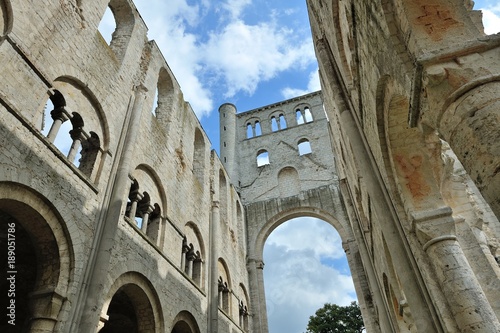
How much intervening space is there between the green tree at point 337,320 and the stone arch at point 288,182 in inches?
456

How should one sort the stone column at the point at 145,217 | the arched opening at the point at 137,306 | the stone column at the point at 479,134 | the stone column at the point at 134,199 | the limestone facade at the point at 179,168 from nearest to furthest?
the stone column at the point at 479,134, the limestone facade at the point at 179,168, the arched opening at the point at 137,306, the stone column at the point at 134,199, the stone column at the point at 145,217

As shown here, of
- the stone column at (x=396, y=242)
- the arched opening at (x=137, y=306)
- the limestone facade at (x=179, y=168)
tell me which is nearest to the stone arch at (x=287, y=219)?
the limestone facade at (x=179, y=168)

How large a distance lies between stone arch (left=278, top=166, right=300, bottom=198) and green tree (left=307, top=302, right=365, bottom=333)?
11582 mm

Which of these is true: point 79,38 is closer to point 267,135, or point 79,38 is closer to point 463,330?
point 463,330

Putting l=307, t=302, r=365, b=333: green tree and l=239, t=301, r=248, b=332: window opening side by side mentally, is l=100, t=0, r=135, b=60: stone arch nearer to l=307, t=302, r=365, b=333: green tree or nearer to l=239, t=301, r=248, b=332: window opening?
l=239, t=301, r=248, b=332: window opening

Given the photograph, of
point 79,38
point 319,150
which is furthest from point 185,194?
point 319,150

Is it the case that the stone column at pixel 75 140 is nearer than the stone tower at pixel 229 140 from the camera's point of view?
Yes

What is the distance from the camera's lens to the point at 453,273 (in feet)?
13.0

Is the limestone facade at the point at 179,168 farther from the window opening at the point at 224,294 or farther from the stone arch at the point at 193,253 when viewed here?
the window opening at the point at 224,294

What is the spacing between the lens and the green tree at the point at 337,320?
85.5 ft

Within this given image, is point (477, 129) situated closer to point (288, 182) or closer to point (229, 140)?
point (288, 182)

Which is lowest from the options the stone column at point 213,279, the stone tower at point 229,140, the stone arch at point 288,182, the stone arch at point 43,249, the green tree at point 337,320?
the stone arch at point 43,249

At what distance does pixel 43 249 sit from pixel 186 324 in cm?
539

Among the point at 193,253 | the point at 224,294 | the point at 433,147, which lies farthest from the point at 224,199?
the point at 433,147
